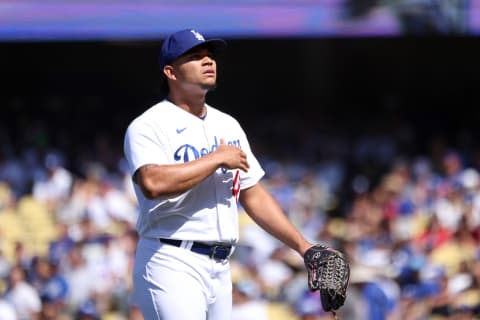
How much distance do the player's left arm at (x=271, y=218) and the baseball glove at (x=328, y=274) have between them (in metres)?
0.07

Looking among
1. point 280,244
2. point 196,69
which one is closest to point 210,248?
point 196,69

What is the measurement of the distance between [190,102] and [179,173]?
38cm

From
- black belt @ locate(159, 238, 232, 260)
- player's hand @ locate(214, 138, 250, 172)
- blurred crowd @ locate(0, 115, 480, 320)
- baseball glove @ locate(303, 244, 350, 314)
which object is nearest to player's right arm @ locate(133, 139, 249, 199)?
player's hand @ locate(214, 138, 250, 172)

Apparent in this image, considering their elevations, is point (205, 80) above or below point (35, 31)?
below

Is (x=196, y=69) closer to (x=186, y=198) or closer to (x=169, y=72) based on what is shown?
(x=169, y=72)

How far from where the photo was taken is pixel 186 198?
3430mm

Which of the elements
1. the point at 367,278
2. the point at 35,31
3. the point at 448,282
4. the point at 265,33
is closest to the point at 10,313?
the point at 367,278

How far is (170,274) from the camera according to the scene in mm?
3389

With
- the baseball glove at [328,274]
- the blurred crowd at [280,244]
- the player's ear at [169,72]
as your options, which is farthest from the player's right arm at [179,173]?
the blurred crowd at [280,244]

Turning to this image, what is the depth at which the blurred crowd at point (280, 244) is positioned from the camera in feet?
23.3

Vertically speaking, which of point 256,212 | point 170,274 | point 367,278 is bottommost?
point 170,274

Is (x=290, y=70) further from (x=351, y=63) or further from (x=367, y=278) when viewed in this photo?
(x=367, y=278)

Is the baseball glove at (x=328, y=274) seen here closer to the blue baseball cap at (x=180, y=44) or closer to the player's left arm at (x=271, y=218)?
the player's left arm at (x=271, y=218)

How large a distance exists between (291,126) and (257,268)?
514 cm
